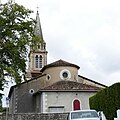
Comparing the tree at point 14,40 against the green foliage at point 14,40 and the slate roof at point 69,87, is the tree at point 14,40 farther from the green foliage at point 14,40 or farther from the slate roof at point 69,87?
the slate roof at point 69,87

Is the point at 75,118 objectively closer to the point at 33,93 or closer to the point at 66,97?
the point at 66,97

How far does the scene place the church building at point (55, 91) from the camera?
121 feet

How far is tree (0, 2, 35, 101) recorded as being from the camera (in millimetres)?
29312

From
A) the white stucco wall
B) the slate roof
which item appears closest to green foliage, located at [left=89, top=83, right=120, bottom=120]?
the slate roof

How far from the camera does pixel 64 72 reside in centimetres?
4219

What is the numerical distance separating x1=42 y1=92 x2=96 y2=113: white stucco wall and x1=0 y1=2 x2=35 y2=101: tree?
6732 mm

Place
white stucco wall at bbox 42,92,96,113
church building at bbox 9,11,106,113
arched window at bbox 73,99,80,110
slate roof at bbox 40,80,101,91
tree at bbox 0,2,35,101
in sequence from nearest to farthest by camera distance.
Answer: tree at bbox 0,2,35,101, white stucco wall at bbox 42,92,96,113, church building at bbox 9,11,106,113, slate roof at bbox 40,80,101,91, arched window at bbox 73,99,80,110

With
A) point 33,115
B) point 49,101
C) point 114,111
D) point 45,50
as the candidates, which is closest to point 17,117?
point 33,115

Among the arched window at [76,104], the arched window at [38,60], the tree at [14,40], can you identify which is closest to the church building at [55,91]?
the arched window at [76,104]

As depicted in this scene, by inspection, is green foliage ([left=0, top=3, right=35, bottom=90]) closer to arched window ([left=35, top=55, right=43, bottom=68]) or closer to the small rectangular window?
the small rectangular window

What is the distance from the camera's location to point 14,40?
2991cm

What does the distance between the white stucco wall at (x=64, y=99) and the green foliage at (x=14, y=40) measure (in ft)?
22.1

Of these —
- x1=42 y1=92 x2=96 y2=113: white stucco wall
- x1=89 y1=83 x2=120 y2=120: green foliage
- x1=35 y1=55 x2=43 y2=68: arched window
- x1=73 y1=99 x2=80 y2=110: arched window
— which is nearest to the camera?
x1=89 y1=83 x2=120 y2=120: green foliage

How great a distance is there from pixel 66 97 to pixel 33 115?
780 cm
